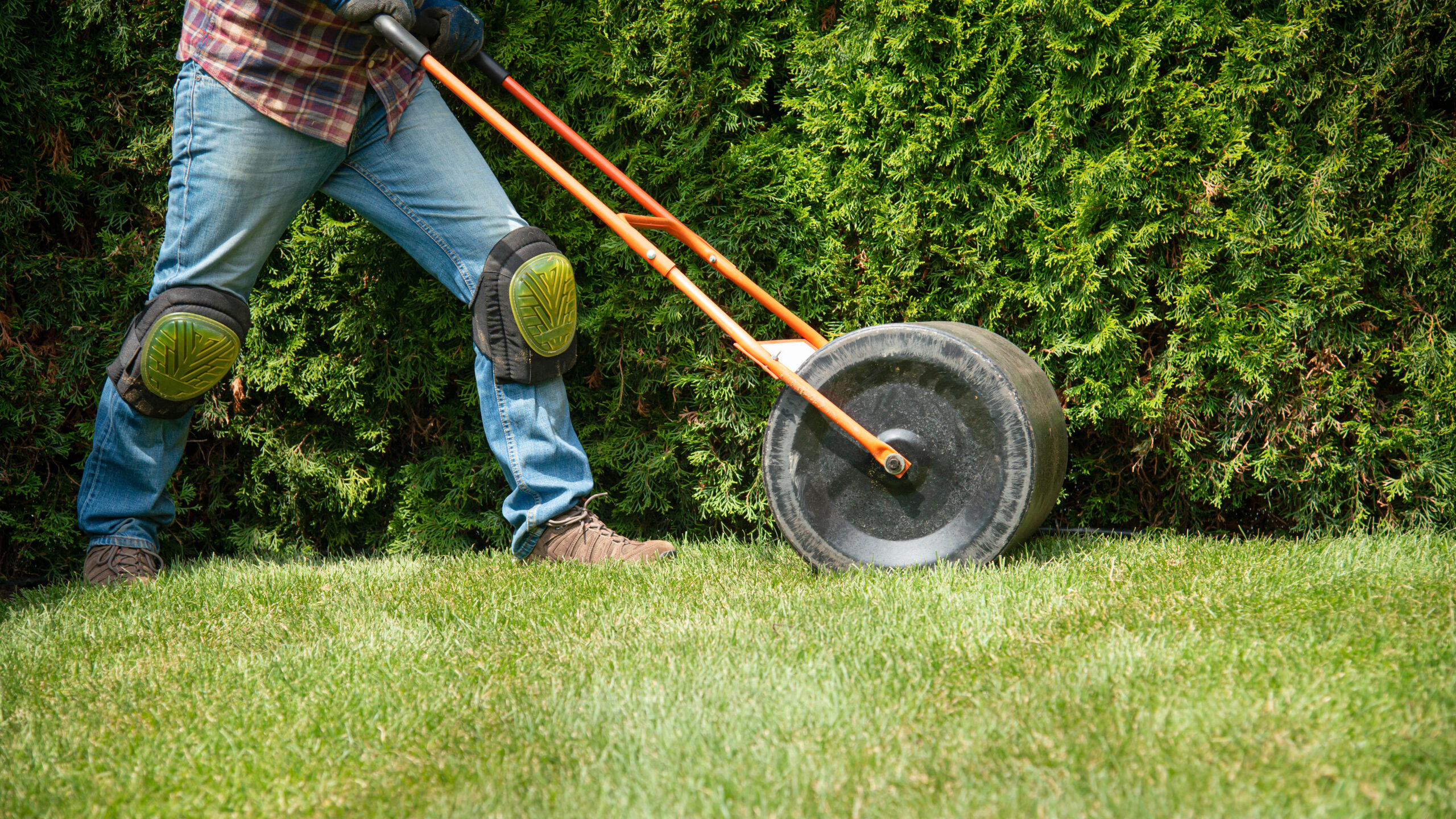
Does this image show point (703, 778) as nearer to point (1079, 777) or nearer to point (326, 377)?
point (1079, 777)

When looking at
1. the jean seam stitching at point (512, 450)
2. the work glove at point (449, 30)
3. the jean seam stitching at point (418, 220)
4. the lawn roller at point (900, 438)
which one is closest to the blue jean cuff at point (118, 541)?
the jean seam stitching at point (512, 450)

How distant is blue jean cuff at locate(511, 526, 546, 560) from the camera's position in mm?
2834

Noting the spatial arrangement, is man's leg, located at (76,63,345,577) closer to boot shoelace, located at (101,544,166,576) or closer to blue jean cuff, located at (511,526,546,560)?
boot shoelace, located at (101,544,166,576)

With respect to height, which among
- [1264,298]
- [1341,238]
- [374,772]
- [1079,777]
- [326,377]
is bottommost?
[326,377]

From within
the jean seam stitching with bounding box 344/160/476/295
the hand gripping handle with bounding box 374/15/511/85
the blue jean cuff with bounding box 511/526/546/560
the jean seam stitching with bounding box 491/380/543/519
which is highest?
the hand gripping handle with bounding box 374/15/511/85

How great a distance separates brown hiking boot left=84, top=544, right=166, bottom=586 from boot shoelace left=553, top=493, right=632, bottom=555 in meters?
1.26

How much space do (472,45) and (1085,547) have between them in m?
2.36

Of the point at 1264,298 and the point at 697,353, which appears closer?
the point at 1264,298

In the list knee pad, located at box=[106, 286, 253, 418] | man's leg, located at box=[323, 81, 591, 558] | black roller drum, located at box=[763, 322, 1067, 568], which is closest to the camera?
black roller drum, located at box=[763, 322, 1067, 568]

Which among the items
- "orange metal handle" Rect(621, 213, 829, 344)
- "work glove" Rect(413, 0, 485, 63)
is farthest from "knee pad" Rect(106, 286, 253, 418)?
"orange metal handle" Rect(621, 213, 829, 344)

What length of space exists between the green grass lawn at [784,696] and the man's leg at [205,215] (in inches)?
19.1

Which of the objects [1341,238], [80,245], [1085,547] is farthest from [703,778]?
[80,245]

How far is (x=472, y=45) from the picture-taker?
286cm

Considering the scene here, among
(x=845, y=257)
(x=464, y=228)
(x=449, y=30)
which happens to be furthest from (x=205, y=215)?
(x=845, y=257)
